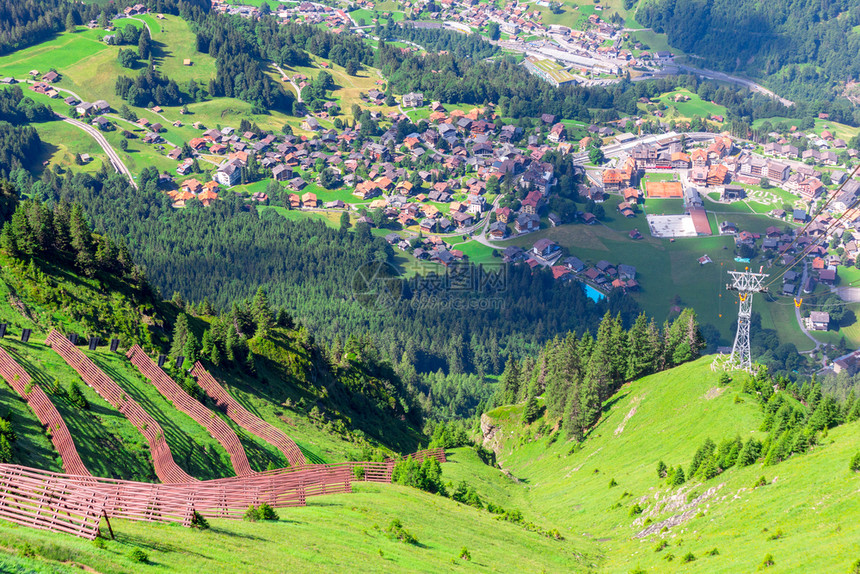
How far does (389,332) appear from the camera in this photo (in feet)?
Result: 640

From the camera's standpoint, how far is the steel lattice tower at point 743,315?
8644cm

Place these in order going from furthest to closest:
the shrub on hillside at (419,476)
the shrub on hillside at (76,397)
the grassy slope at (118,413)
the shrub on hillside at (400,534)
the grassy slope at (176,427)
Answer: the shrub on hillside at (419,476) < the grassy slope at (176,427) < the shrub on hillside at (76,397) < the grassy slope at (118,413) < the shrub on hillside at (400,534)

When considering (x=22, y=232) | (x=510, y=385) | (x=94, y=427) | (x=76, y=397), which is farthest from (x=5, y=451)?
(x=510, y=385)

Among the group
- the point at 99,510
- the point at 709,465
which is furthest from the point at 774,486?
the point at 99,510

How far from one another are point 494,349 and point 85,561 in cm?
16434

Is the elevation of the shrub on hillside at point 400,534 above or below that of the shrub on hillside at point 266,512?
below

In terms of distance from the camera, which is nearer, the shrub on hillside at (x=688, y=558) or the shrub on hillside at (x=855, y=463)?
the shrub on hillside at (x=688, y=558)

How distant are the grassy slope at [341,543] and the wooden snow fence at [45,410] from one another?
45.3 feet

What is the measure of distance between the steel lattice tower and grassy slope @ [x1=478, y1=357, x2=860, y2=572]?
13.7 feet

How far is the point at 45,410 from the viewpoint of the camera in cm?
5734

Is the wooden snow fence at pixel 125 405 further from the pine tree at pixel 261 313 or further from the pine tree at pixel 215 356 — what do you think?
the pine tree at pixel 261 313

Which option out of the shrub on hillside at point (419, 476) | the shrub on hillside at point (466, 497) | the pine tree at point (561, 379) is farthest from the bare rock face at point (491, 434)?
the shrub on hillside at point (419, 476)

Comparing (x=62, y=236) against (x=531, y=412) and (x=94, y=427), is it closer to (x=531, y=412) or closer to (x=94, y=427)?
(x=94, y=427)

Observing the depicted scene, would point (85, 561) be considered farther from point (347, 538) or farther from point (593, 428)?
point (593, 428)
